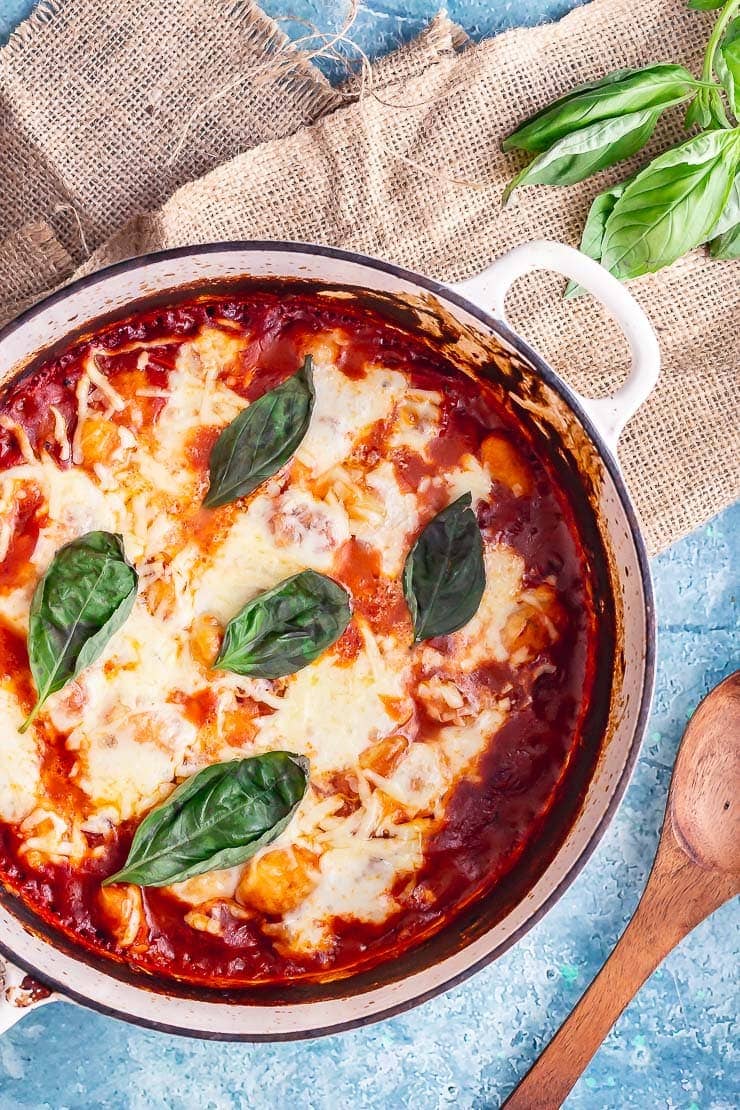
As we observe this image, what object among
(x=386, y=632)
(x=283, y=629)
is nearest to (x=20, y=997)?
(x=283, y=629)

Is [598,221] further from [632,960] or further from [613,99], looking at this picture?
[632,960]

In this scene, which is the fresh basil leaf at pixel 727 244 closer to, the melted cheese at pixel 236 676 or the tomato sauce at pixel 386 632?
the tomato sauce at pixel 386 632

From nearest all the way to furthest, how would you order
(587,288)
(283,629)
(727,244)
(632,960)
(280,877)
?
(587,288), (283,629), (280,877), (727,244), (632,960)

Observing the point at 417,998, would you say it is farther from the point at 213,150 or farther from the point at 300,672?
the point at 213,150

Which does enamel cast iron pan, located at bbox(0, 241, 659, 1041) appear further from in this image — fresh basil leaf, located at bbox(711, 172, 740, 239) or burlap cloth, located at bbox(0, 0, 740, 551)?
fresh basil leaf, located at bbox(711, 172, 740, 239)

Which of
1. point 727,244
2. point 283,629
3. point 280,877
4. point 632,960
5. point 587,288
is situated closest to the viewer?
point 587,288

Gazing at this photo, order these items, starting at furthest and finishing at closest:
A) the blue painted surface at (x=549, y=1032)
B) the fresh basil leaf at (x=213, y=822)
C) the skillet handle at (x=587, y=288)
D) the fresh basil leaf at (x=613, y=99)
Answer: the blue painted surface at (x=549, y=1032) → the fresh basil leaf at (x=613, y=99) → the fresh basil leaf at (x=213, y=822) → the skillet handle at (x=587, y=288)

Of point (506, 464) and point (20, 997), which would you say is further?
point (506, 464)

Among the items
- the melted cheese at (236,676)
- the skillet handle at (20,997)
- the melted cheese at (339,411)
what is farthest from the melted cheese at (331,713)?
the skillet handle at (20,997)
